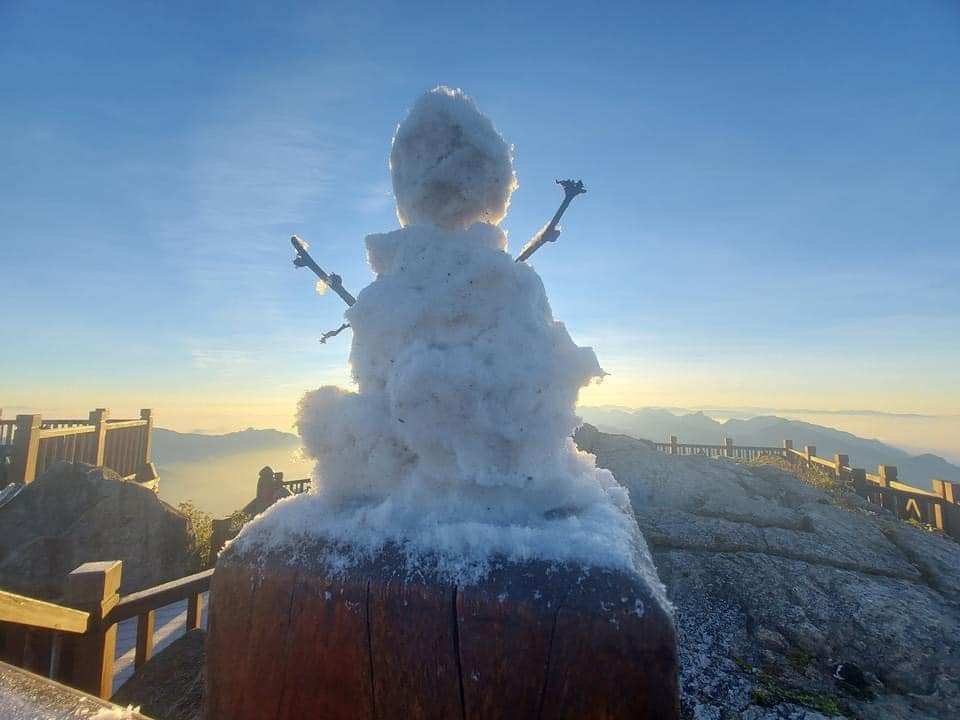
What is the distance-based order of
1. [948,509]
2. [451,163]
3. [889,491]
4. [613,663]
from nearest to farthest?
[613,663], [451,163], [948,509], [889,491]

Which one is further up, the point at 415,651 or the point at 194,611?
the point at 415,651

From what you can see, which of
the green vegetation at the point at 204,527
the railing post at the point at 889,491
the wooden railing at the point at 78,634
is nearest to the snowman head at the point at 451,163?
the wooden railing at the point at 78,634

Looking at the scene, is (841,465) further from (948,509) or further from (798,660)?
(798,660)

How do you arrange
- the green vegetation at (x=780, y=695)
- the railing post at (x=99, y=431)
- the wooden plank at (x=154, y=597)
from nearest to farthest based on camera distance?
1. the green vegetation at (x=780, y=695)
2. the wooden plank at (x=154, y=597)
3. the railing post at (x=99, y=431)

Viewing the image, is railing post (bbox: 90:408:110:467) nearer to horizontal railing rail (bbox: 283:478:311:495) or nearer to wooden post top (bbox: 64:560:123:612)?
A: horizontal railing rail (bbox: 283:478:311:495)

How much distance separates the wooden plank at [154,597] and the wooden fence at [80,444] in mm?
7136

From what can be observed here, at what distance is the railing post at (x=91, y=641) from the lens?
99.5 inches

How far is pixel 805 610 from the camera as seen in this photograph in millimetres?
2217

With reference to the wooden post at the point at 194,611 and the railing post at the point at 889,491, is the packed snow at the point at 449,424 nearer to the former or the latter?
the wooden post at the point at 194,611

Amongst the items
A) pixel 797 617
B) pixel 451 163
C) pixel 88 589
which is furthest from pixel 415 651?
pixel 88 589

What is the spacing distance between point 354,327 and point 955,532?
797 cm

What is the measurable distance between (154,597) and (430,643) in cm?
318

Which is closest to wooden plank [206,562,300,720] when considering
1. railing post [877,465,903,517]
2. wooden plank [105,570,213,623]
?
wooden plank [105,570,213,623]

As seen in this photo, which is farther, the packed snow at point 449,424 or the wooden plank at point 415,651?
the packed snow at point 449,424
